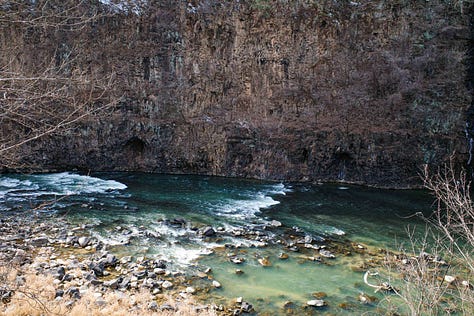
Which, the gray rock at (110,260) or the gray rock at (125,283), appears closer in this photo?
the gray rock at (125,283)

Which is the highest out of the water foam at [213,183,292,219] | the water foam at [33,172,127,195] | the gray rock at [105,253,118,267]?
the gray rock at [105,253,118,267]

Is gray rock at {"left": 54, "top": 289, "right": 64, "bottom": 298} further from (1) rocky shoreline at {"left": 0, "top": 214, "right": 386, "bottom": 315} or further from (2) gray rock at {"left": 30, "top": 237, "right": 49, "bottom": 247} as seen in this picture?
(2) gray rock at {"left": 30, "top": 237, "right": 49, "bottom": 247}

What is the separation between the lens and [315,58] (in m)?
23.4

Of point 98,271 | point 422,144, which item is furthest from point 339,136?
point 98,271

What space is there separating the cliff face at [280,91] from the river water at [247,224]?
237cm

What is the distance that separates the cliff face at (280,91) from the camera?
70.3ft

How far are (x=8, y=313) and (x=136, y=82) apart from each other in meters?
19.4

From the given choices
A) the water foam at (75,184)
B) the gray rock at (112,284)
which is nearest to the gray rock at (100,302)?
the gray rock at (112,284)

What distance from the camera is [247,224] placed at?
11.7 meters

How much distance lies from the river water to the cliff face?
237 cm

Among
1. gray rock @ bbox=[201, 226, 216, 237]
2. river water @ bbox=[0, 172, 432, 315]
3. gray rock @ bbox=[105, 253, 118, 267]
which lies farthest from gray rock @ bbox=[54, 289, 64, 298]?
gray rock @ bbox=[201, 226, 216, 237]

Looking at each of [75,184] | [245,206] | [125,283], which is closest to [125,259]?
[125,283]

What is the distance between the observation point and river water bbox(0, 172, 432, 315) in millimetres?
7531

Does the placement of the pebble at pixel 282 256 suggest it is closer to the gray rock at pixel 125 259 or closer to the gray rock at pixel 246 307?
the gray rock at pixel 246 307
